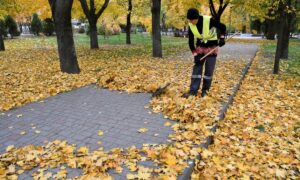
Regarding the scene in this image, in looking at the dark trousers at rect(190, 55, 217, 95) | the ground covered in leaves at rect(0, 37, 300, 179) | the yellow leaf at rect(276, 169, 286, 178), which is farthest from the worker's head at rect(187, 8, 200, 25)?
the yellow leaf at rect(276, 169, 286, 178)

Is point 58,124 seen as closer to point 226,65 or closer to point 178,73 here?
point 178,73

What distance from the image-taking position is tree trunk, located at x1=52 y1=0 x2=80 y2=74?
10.0 meters

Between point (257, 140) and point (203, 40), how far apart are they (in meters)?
2.68

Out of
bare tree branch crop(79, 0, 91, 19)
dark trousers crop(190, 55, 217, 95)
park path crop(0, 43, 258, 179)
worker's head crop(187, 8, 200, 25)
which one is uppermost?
bare tree branch crop(79, 0, 91, 19)

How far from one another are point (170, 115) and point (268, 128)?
198cm

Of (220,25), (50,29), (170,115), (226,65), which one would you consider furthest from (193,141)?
(50,29)

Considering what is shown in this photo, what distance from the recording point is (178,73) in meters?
10.8

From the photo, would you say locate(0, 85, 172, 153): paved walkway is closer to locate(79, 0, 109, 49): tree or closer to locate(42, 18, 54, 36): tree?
locate(79, 0, 109, 49): tree

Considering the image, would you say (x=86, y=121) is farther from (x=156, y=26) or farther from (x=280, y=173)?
(x=156, y=26)

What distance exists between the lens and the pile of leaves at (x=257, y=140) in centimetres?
434

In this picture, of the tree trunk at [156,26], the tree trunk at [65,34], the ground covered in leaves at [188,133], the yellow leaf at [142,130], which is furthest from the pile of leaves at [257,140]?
the tree trunk at [156,26]

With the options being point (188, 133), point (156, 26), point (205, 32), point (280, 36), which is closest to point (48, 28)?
point (156, 26)

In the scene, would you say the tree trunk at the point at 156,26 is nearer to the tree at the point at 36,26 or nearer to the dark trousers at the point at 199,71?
the dark trousers at the point at 199,71

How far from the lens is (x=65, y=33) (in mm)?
10406
